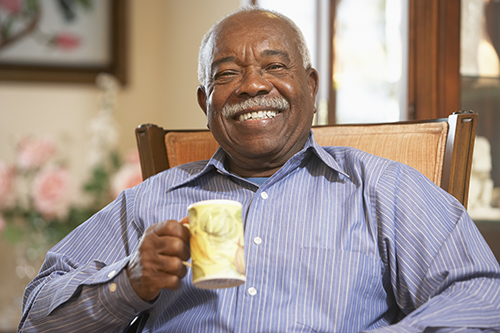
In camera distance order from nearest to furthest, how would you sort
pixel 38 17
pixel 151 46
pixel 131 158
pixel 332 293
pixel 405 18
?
1. pixel 332 293
2. pixel 405 18
3. pixel 131 158
4. pixel 38 17
5. pixel 151 46

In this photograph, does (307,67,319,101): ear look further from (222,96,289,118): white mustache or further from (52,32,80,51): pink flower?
(52,32,80,51): pink flower

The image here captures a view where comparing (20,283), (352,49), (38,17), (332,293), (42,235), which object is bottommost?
(20,283)

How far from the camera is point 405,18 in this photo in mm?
1899

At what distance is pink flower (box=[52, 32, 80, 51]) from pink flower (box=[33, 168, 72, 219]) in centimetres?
83

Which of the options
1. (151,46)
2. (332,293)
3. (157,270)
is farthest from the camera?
(151,46)

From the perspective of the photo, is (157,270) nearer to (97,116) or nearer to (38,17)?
(97,116)

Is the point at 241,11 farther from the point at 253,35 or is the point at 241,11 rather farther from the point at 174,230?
the point at 174,230

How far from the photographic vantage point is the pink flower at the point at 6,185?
7.75 feet

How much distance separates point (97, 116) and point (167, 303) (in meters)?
1.97

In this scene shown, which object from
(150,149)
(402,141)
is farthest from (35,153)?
(402,141)

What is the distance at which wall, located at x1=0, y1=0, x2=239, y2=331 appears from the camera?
2752 mm

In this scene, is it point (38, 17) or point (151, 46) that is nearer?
point (38, 17)

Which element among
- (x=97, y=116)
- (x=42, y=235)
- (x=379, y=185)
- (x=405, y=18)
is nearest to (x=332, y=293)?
(x=379, y=185)

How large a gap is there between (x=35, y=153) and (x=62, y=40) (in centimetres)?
77
